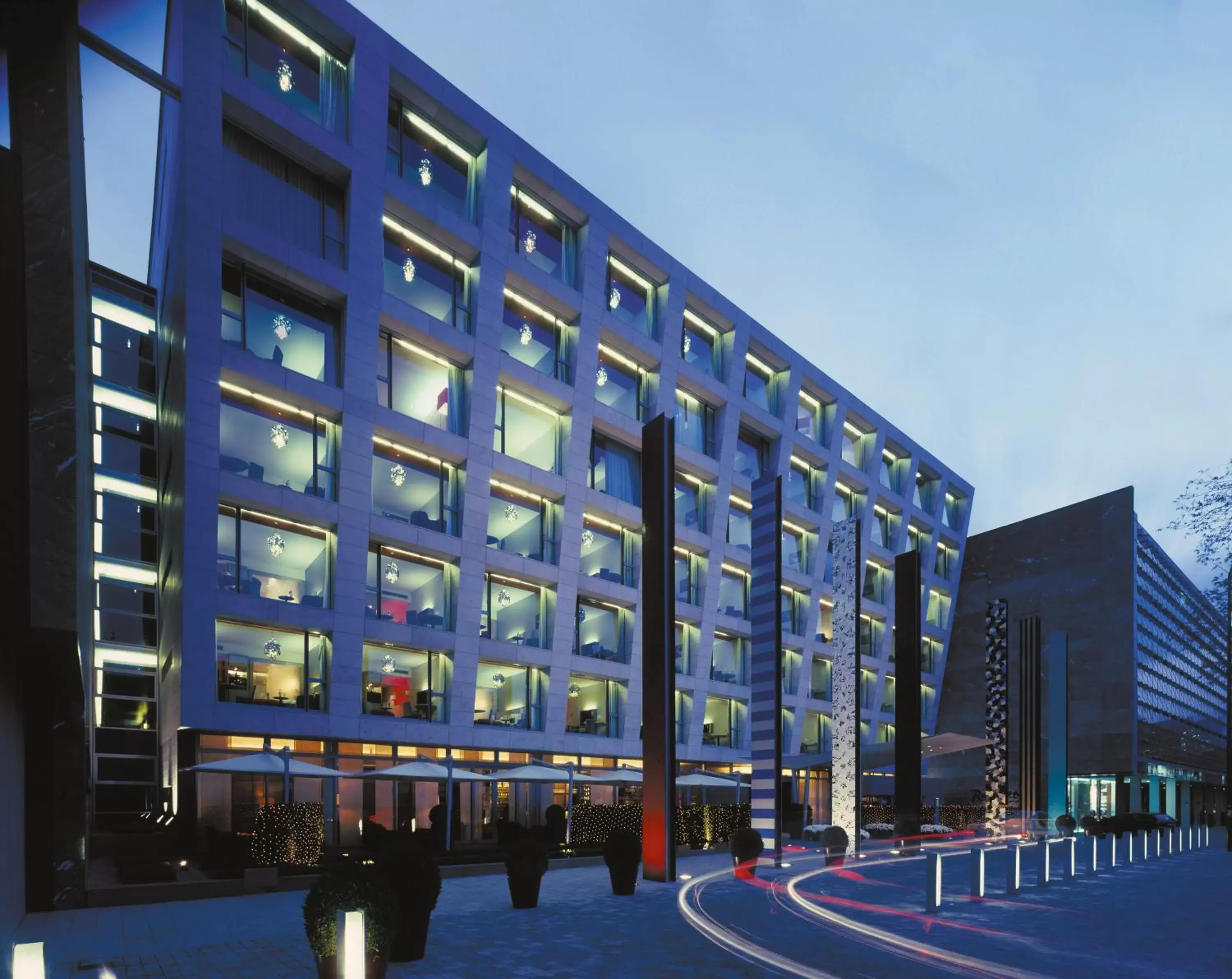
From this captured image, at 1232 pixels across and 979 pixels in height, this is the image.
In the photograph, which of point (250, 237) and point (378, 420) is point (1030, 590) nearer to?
point (378, 420)

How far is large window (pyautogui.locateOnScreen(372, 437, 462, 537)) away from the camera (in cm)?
3856

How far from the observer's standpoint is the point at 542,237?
45.8 meters

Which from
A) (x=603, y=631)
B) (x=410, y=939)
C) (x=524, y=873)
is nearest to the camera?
(x=410, y=939)

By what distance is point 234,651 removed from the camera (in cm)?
3303

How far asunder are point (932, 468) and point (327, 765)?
185 feet

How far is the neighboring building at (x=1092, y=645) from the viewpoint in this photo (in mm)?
74438

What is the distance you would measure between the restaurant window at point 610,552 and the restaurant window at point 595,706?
4630 millimetres

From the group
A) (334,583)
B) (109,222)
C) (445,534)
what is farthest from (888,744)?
(109,222)

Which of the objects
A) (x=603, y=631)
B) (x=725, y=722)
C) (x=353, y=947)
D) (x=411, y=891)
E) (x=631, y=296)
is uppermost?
(x=631, y=296)

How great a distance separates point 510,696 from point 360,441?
42.1ft

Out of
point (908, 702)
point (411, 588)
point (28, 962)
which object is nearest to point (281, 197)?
point (411, 588)

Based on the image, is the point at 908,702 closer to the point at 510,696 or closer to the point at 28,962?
the point at 510,696

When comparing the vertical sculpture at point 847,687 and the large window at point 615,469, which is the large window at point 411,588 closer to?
the large window at point 615,469

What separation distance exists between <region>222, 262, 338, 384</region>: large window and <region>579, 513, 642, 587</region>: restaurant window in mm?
15217
